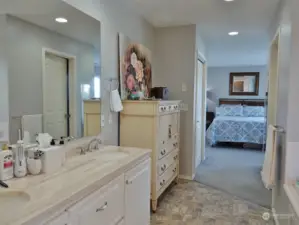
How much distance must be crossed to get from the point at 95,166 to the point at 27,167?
0.43 meters

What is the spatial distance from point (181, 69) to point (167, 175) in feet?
5.46

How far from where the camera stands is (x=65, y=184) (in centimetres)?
139

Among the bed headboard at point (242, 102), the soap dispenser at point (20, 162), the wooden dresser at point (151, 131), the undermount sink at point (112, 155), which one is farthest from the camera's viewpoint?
the bed headboard at point (242, 102)

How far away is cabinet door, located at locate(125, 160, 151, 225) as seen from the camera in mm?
1911

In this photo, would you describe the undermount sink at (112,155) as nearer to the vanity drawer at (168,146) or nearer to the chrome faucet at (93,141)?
the chrome faucet at (93,141)

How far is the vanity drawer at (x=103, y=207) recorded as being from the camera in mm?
1328

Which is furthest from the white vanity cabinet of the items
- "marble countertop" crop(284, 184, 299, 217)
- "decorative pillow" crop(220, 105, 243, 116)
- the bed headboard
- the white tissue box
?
the bed headboard

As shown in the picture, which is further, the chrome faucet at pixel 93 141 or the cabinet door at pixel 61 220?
the chrome faucet at pixel 93 141

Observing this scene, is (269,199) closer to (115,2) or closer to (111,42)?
(111,42)

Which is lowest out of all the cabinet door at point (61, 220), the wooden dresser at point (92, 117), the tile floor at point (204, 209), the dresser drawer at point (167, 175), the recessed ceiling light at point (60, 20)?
the tile floor at point (204, 209)

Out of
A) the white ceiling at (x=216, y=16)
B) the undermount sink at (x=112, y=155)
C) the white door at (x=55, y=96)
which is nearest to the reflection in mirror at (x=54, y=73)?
the white door at (x=55, y=96)

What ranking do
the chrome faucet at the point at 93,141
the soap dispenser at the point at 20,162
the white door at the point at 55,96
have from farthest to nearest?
the chrome faucet at the point at 93,141
the white door at the point at 55,96
the soap dispenser at the point at 20,162

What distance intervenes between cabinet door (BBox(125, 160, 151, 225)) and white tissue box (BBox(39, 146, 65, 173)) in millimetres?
485

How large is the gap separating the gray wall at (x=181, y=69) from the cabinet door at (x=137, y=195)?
6.18ft
